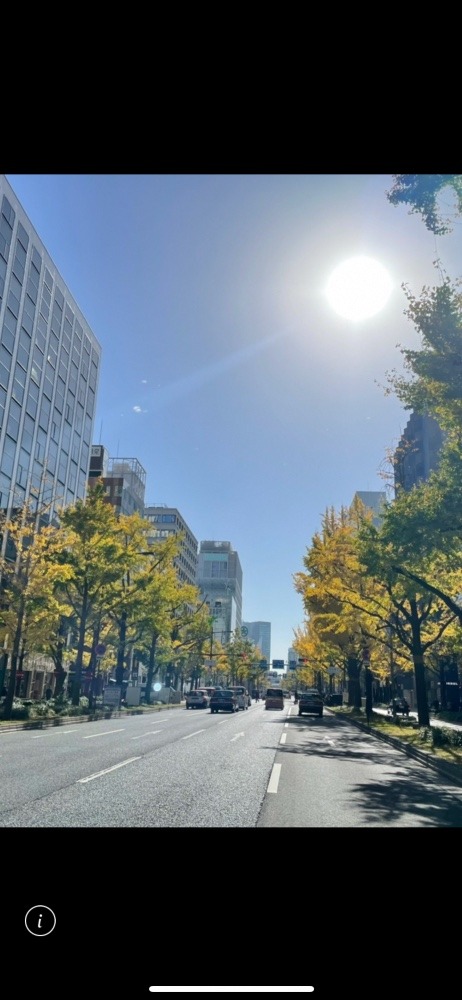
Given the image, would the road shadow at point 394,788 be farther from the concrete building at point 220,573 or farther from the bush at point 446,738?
the concrete building at point 220,573

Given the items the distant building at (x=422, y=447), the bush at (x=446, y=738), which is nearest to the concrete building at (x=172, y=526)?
the distant building at (x=422, y=447)

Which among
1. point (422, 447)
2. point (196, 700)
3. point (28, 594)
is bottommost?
point (196, 700)

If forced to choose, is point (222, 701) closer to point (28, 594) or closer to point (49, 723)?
point (49, 723)

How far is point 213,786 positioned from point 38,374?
132ft

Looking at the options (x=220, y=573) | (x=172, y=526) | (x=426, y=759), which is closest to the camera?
(x=426, y=759)

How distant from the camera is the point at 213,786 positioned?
9.19 metres

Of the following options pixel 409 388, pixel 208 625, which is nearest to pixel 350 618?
pixel 409 388

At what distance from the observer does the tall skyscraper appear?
38.2 meters

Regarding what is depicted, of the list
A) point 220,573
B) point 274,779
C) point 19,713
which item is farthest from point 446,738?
point 220,573

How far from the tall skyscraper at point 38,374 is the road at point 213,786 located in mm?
19621

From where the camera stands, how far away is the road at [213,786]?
668 centimetres
